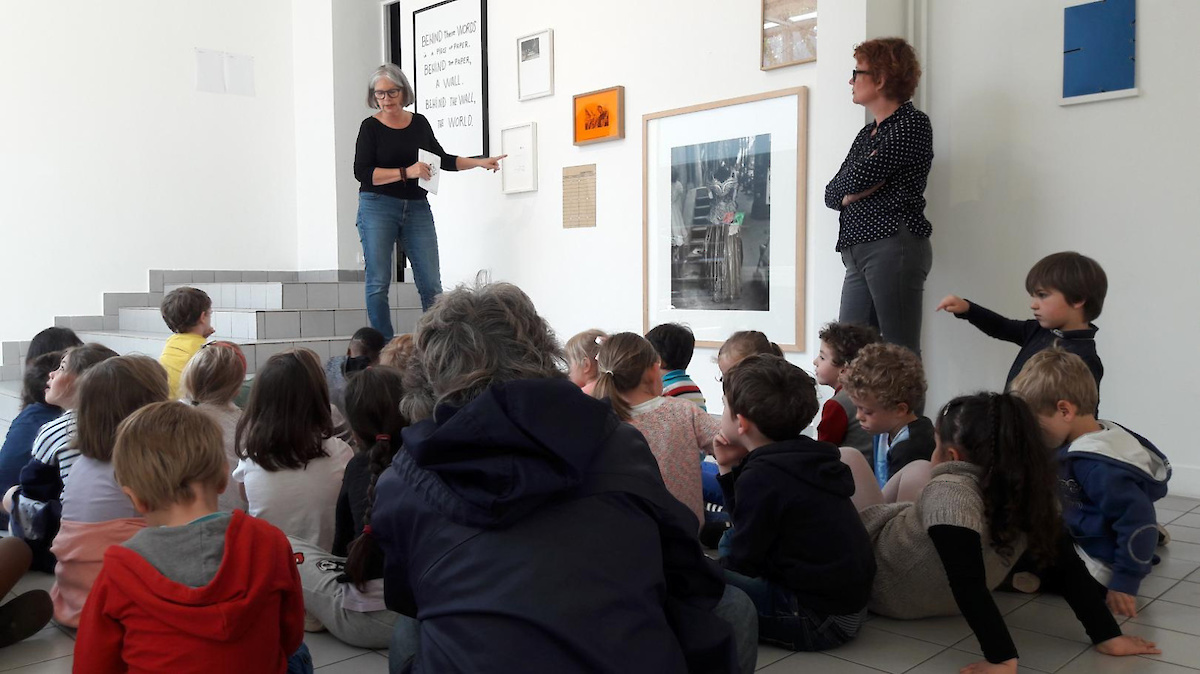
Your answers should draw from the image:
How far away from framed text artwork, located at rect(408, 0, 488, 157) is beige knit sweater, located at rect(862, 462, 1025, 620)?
4.77 m

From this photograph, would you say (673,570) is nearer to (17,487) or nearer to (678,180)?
(17,487)

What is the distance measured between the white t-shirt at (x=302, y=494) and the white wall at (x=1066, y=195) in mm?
2939

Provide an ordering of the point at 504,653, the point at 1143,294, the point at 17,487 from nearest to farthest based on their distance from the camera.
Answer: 1. the point at 504,653
2. the point at 17,487
3. the point at 1143,294

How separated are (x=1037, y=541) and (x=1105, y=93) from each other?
250 centimetres

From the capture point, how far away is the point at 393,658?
63.7 inches

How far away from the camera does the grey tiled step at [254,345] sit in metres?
5.30

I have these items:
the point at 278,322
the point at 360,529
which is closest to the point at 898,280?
the point at 360,529

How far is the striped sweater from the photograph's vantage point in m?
3.21

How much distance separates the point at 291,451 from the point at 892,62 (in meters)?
2.88

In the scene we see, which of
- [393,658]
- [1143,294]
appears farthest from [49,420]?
[1143,294]

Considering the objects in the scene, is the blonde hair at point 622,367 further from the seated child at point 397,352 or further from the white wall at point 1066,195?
the white wall at point 1066,195

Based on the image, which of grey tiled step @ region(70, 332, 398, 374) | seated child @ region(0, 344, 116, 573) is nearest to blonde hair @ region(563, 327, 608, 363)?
seated child @ region(0, 344, 116, 573)

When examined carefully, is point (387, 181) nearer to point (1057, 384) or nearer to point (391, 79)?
point (391, 79)

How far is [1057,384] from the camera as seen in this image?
8.27 ft
